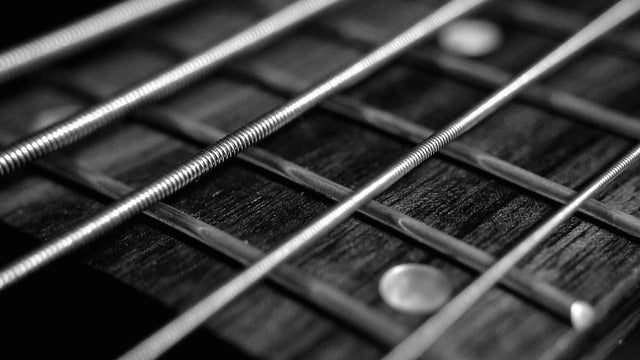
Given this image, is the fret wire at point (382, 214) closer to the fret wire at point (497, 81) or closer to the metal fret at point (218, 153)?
the metal fret at point (218, 153)

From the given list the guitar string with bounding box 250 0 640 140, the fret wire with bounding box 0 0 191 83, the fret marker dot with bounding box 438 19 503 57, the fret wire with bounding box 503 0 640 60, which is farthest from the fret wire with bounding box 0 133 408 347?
the fret wire with bounding box 503 0 640 60

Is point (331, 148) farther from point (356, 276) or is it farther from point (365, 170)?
point (356, 276)

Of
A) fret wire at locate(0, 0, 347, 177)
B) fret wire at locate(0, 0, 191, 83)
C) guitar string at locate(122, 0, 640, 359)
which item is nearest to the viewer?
guitar string at locate(122, 0, 640, 359)

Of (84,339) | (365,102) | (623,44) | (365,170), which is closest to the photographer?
(84,339)

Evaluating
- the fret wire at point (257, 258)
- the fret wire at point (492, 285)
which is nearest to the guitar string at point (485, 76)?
the fret wire at point (492, 285)

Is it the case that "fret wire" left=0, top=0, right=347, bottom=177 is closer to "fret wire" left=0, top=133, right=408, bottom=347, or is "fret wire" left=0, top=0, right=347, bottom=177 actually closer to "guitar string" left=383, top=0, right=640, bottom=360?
"fret wire" left=0, top=133, right=408, bottom=347

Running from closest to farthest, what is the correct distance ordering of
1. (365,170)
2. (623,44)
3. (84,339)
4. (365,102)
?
(84,339), (365,170), (365,102), (623,44)

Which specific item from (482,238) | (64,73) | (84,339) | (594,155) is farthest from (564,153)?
(64,73)
